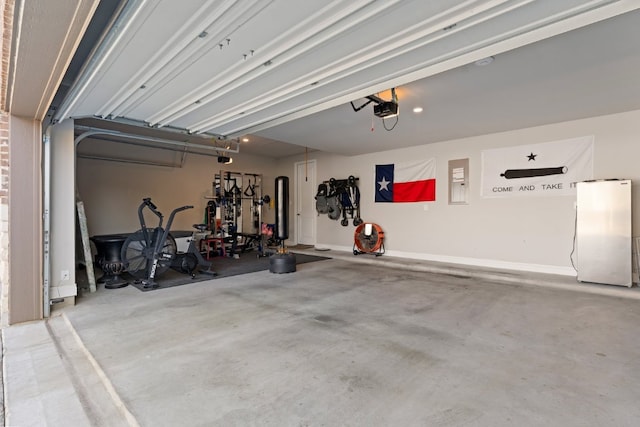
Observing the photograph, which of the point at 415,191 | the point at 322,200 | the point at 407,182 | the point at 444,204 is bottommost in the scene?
the point at 444,204

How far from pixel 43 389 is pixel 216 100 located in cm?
287

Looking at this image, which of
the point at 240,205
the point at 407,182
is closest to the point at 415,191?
the point at 407,182

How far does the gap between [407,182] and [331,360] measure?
5.44 metres

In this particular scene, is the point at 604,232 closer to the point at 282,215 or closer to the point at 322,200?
the point at 282,215

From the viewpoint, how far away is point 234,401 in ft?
6.27

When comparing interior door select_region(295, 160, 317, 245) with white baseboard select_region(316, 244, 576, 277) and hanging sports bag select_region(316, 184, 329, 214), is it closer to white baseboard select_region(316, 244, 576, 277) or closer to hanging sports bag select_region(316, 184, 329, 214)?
hanging sports bag select_region(316, 184, 329, 214)

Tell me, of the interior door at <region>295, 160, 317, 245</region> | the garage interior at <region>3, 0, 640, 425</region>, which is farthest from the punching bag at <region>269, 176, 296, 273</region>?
the interior door at <region>295, 160, 317, 245</region>

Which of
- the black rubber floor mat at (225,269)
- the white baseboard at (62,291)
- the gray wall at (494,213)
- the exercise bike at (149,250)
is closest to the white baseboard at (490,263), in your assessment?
the gray wall at (494,213)

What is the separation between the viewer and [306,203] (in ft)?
31.2

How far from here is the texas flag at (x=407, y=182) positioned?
6773mm

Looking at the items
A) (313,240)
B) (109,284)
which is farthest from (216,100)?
(313,240)

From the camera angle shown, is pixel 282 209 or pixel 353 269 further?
pixel 282 209

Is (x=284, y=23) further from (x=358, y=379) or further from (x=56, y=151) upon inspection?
(x=56, y=151)

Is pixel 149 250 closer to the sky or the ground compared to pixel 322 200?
closer to the ground
